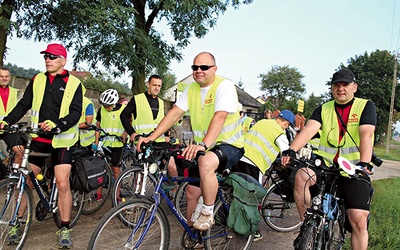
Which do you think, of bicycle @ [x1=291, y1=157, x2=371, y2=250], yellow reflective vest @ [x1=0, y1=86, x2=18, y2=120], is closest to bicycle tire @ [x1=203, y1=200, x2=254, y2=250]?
bicycle @ [x1=291, y1=157, x2=371, y2=250]

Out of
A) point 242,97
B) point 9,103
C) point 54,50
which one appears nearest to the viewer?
point 54,50

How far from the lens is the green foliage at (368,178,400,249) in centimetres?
436

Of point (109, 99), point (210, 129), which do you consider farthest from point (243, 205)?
point (109, 99)

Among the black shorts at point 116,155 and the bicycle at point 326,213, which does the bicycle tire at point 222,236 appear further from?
the black shorts at point 116,155

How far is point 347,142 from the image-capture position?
11.7 ft

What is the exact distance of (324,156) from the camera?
3.70 meters

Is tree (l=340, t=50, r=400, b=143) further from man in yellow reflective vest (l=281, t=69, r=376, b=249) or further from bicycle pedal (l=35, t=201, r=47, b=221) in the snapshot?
bicycle pedal (l=35, t=201, r=47, b=221)

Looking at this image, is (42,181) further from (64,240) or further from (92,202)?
(92,202)

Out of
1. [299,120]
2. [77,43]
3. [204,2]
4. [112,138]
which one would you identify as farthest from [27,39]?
[299,120]

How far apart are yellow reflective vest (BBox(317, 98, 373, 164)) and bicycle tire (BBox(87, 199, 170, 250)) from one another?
194 centimetres

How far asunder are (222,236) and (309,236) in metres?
1.05

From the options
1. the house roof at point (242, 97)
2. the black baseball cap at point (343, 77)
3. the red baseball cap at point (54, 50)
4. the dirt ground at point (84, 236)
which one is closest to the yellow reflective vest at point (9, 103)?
the dirt ground at point (84, 236)

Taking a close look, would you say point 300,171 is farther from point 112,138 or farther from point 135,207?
point 112,138

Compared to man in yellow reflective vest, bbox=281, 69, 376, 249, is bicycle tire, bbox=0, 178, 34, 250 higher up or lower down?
lower down
